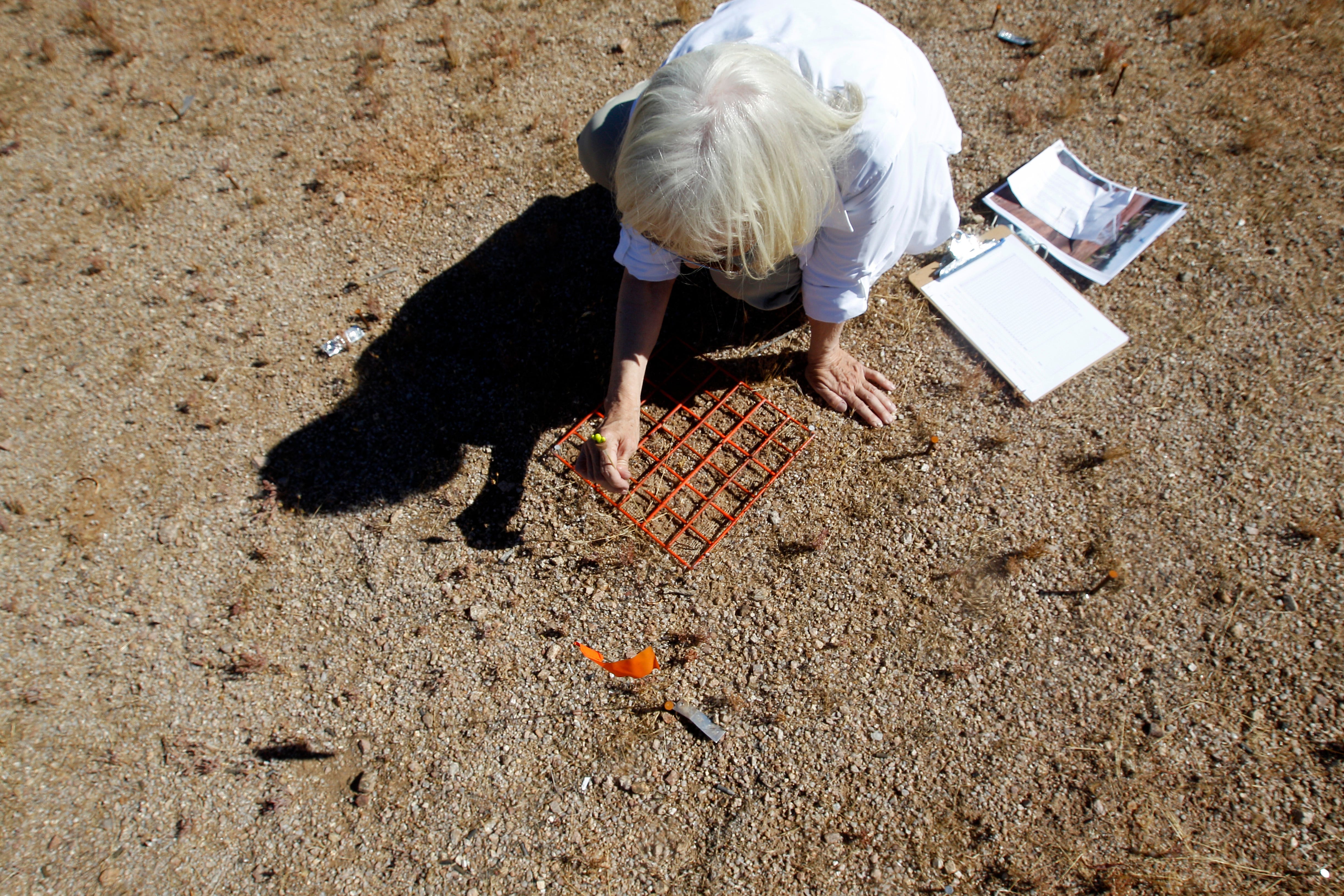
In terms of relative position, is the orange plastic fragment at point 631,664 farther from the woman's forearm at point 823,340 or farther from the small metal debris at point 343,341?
the small metal debris at point 343,341

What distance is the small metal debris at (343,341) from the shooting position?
2600 mm

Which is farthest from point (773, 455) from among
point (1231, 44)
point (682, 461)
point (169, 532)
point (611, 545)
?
point (1231, 44)

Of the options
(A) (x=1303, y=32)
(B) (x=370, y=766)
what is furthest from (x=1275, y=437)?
(B) (x=370, y=766)

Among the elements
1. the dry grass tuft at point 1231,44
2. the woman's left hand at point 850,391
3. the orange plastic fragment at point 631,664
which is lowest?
the orange plastic fragment at point 631,664

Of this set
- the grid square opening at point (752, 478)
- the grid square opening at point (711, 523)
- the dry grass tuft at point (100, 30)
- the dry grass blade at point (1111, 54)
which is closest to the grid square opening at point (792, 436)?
the grid square opening at point (752, 478)

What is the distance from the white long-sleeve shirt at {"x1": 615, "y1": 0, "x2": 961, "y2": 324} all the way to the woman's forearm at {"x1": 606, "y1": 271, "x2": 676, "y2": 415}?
2.7 inches

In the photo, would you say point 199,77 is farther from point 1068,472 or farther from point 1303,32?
point 1303,32

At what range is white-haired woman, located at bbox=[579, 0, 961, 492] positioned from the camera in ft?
3.92

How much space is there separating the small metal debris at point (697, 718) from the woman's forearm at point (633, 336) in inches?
35.8

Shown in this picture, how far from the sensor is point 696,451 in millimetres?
2396

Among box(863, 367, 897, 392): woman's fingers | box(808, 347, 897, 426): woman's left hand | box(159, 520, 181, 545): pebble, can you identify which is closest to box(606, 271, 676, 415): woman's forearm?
box(808, 347, 897, 426): woman's left hand

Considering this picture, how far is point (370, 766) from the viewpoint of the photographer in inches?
79.7

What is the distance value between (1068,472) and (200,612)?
2.99 meters

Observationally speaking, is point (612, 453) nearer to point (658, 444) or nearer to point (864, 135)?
point (658, 444)
